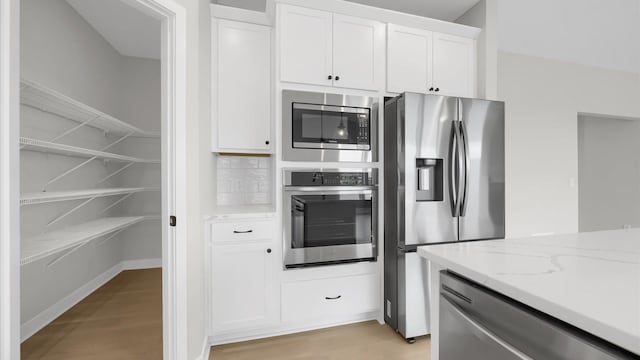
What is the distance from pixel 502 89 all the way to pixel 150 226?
4.98 m

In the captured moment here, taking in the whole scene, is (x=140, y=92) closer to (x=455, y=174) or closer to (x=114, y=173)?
(x=114, y=173)

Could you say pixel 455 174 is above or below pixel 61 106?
below

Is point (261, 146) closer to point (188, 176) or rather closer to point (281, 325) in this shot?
point (188, 176)

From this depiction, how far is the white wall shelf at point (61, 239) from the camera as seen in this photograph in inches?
67.0

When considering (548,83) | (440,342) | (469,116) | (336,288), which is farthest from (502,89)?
(440,342)

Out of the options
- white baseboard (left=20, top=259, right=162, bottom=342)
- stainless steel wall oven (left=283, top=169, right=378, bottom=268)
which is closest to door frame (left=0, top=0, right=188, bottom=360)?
stainless steel wall oven (left=283, top=169, right=378, bottom=268)

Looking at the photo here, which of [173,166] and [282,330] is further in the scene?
[282,330]

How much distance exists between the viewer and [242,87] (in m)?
2.28

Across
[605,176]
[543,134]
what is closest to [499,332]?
[543,134]

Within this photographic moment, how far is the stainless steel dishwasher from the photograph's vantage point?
0.55m

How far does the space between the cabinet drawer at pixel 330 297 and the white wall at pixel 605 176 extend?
14.3 feet

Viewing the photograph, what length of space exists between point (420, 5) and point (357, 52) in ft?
3.22
